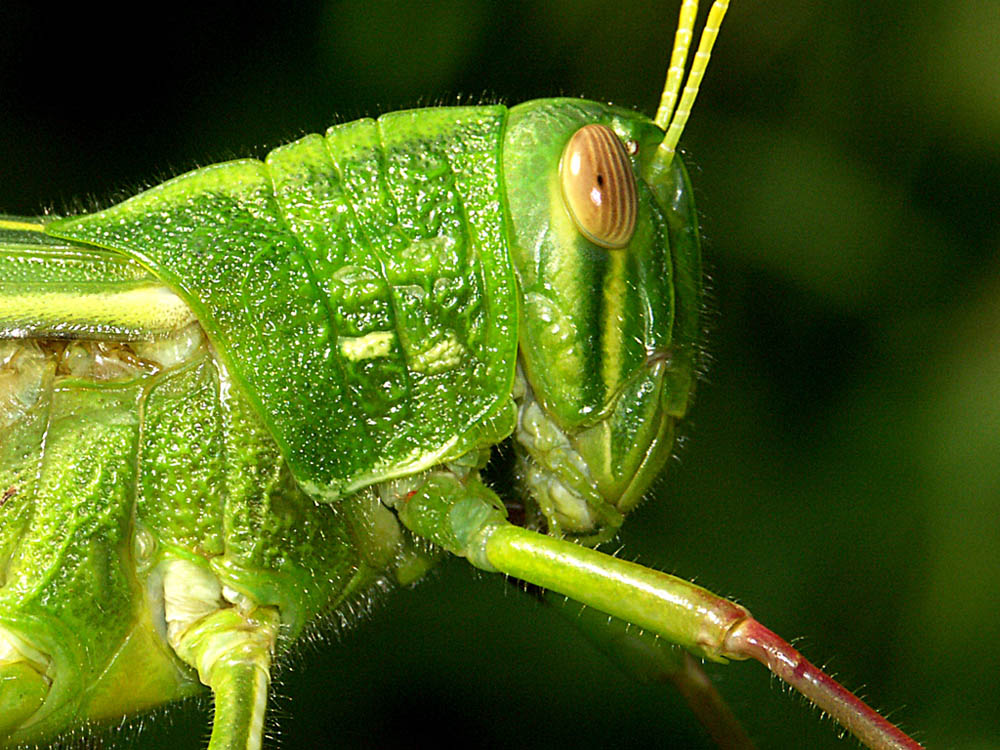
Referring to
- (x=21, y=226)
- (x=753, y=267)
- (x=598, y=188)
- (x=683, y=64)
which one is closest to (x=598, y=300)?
(x=598, y=188)

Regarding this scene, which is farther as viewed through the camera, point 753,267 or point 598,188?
point 753,267

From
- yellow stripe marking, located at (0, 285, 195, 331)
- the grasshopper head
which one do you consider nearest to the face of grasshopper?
the grasshopper head

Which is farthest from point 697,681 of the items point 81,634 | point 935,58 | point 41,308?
point 935,58

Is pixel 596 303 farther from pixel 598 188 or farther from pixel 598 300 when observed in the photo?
pixel 598 188

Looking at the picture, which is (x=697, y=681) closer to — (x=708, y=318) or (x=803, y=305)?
(x=708, y=318)

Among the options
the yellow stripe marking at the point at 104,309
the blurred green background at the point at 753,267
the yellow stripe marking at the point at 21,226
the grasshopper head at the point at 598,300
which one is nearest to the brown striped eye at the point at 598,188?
the grasshopper head at the point at 598,300

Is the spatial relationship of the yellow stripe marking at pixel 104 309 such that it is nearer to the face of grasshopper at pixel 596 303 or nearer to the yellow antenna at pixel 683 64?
the face of grasshopper at pixel 596 303
